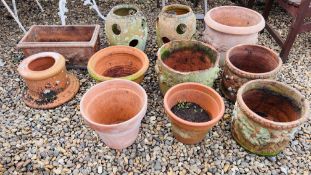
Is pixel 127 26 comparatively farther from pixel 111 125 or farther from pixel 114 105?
pixel 111 125

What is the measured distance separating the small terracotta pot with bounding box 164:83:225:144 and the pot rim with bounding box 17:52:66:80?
3.48ft

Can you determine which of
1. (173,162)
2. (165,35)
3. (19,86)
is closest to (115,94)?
(173,162)

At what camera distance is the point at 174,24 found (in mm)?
2750

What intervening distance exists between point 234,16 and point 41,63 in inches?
82.7

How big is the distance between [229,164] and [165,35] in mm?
1466

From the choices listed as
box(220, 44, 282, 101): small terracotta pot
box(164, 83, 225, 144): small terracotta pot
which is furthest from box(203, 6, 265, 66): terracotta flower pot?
box(164, 83, 225, 144): small terracotta pot

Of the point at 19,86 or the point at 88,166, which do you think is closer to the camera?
the point at 88,166

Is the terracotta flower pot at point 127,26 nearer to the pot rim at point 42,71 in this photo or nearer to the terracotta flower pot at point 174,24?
the terracotta flower pot at point 174,24

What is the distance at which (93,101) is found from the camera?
82.0 inches

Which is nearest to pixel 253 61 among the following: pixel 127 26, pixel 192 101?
pixel 192 101

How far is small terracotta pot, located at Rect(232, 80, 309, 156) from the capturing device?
1888mm

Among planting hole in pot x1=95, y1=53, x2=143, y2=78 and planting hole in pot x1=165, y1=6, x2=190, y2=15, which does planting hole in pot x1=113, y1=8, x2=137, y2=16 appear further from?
planting hole in pot x1=95, y1=53, x2=143, y2=78

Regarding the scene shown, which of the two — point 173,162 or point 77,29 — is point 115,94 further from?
point 77,29

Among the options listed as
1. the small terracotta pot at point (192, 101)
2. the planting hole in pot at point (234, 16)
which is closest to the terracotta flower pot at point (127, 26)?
the planting hole in pot at point (234, 16)
